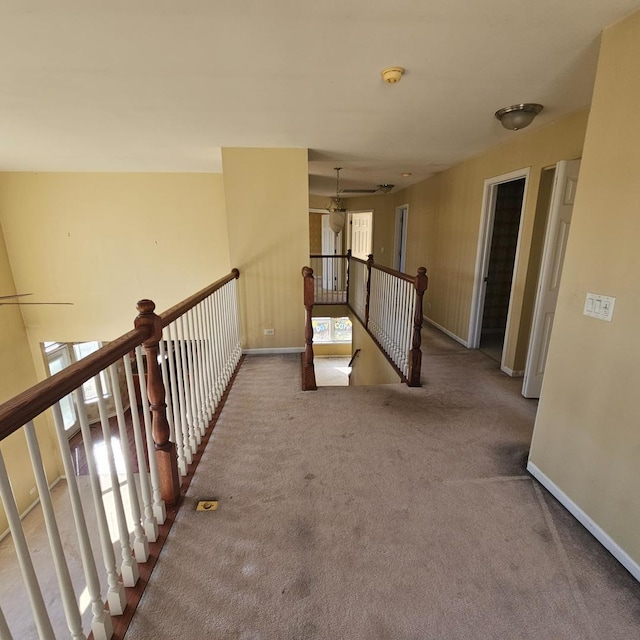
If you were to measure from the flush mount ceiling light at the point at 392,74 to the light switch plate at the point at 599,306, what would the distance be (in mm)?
1577

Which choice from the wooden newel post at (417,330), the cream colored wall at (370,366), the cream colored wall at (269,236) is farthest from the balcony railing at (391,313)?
the cream colored wall at (269,236)

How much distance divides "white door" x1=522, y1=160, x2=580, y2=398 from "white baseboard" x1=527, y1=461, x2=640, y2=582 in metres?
1.14

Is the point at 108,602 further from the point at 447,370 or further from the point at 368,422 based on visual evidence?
the point at 447,370

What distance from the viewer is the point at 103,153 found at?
3.82 metres

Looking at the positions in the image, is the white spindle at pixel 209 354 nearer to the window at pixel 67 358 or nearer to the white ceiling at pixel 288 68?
the white ceiling at pixel 288 68

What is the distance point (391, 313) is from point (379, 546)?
2.48 metres

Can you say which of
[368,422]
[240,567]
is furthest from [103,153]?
[240,567]

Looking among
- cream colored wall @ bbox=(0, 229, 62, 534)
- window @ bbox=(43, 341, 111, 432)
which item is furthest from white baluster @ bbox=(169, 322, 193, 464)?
window @ bbox=(43, 341, 111, 432)

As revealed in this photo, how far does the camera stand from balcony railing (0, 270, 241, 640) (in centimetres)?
85

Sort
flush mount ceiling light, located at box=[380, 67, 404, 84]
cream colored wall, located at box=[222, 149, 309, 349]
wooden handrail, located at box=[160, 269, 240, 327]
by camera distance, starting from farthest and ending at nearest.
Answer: cream colored wall, located at box=[222, 149, 309, 349] → flush mount ceiling light, located at box=[380, 67, 404, 84] → wooden handrail, located at box=[160, 269, 240, 327]

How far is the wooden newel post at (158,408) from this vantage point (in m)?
1.42

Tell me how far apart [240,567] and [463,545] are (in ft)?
3.33

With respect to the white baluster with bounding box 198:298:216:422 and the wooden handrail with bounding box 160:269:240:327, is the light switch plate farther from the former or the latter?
the white baluster with bounding box 198:298:216:422

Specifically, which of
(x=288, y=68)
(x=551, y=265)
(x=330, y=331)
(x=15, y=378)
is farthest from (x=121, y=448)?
Answer: (x=330, y=331)
